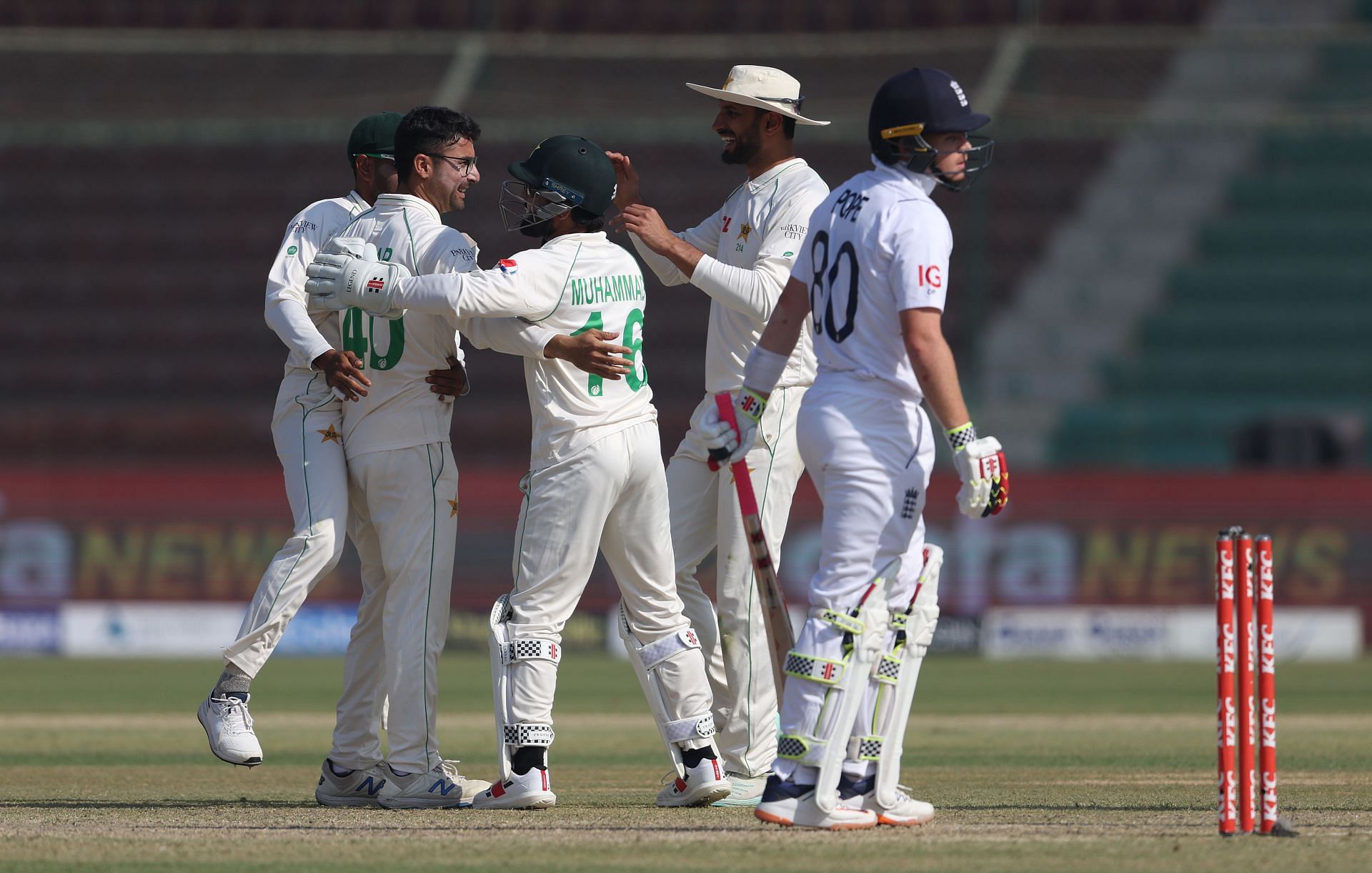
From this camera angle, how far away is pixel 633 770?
7543mm

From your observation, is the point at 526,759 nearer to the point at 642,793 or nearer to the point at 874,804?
the point at 642,793

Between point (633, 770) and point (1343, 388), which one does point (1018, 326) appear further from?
point (633, 770)

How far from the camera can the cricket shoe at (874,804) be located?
5258mm

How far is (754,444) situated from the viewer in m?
6.32

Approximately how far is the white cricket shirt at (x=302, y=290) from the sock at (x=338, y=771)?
54.3 inches

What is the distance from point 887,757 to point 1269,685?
108 cm

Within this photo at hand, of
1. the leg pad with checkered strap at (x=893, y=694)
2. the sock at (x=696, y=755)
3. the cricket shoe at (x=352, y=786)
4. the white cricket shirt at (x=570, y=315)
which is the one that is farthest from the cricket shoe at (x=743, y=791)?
the white cricket shirt at (x=570, y=315)

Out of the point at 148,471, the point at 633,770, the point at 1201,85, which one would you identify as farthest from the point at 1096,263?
the point at 633,770

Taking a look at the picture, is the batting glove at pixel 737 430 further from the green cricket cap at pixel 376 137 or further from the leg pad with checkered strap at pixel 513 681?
the green cricket cap at pixel 376 137

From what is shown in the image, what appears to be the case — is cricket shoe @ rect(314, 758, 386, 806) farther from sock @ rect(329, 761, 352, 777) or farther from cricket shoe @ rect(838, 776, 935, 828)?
cricket shoe @ rect(838, 776, 935, 828)

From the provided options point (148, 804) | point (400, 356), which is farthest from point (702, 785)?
point (148, 804)

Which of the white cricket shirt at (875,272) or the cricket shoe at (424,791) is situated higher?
the white cricket shirt at (875,272)

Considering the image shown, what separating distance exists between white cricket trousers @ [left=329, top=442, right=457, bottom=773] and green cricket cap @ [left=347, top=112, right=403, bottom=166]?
1.15 m

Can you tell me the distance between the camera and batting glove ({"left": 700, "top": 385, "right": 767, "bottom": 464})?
18.0 ft
